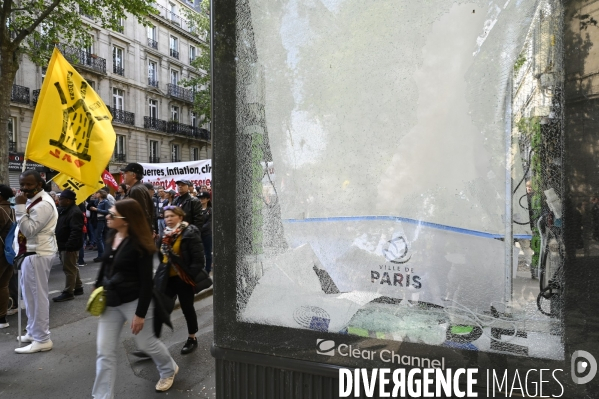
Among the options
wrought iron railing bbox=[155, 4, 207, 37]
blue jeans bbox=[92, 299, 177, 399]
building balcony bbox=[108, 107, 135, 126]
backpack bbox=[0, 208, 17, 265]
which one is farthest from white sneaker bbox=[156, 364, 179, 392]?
wrought iron railing bbox=[155, 4, 207, 37]

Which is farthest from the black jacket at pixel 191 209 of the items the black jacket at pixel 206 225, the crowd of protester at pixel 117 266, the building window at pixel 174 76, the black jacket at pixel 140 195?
the building window at pixel 174 76

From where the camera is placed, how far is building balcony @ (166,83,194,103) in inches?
1406

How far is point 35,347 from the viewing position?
14.6 feet

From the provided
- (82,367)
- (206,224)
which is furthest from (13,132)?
(82,367)

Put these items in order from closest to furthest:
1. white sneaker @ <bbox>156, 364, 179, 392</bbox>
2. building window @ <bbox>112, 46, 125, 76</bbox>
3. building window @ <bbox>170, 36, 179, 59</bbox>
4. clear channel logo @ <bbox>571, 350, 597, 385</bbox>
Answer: clear channel logo @ <bbox>571, 350, 597, 385</bbox>
white sneaker @ <bbox>156, 364, 179, 392</bbox>
building window @ <bbox>112, 46, 125, 76</bbox>
building window @ <bbox>170, 36, 179, 59</bbox>

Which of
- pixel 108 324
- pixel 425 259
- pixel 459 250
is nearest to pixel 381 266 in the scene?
pixel 425 259

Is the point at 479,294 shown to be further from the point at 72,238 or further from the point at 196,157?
the point at 196,157

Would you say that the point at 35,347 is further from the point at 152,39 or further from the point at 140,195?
the point at 152,39

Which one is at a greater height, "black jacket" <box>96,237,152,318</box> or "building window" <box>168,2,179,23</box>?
"building window" <box>168,2,179,23</box>

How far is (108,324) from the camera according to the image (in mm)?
3174

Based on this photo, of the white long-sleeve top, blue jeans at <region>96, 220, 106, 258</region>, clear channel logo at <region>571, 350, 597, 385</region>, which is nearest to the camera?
clear channel logo at <region>571, 350, 597, 385</region>

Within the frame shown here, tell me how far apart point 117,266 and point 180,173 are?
1189 cm

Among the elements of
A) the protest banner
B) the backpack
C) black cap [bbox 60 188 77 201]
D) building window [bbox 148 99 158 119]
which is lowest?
the backpack

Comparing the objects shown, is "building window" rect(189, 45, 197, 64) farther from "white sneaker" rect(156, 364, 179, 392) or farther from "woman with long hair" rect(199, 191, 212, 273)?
"white sneaker" rect(156, 364, 179, 392)
